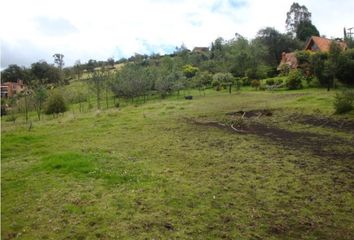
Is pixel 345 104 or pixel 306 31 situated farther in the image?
pixel 306 31

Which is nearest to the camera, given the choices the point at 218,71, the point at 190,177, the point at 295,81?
the point at 190,177

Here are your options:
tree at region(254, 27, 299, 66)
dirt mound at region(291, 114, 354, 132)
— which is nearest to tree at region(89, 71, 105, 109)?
dirt mound at region(291, 114, 354, 132)

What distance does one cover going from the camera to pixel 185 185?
9305mm

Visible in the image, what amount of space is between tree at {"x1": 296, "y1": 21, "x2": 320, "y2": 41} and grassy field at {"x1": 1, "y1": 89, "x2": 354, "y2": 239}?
54.4 m

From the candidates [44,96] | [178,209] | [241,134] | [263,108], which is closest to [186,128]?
[241,134]

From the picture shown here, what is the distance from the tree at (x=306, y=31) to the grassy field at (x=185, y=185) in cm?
5437

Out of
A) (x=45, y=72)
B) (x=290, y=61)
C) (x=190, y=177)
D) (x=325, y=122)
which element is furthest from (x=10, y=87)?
(x=190, y=177)

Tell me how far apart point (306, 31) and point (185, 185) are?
65.6 metres

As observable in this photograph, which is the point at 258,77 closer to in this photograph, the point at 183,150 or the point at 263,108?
the point at 263,108

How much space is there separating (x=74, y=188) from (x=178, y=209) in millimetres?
3308

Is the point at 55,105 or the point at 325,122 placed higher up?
the point at 55,105

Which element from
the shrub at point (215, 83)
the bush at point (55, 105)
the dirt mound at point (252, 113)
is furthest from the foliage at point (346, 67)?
the bush at point (55, 105)

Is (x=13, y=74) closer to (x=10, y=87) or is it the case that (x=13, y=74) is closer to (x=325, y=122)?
(x=10, y=87)

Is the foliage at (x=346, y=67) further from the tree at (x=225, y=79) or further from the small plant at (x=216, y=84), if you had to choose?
the small plant at (x=216, y=84)
